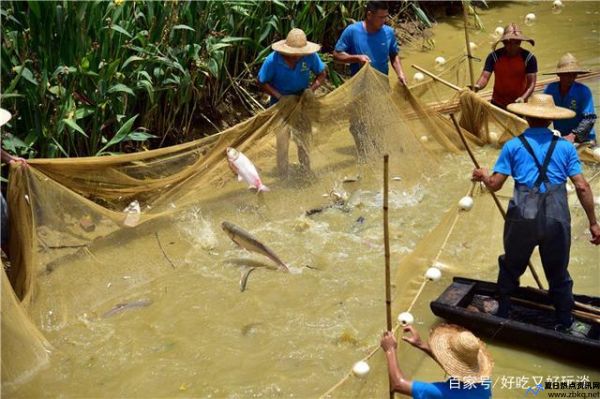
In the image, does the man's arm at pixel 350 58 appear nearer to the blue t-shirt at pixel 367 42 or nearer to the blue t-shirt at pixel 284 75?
the blue t-shirt at pixel 367 42

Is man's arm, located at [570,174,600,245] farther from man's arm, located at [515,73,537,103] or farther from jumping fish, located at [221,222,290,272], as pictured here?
man's arm, located at [515,73,537,103]

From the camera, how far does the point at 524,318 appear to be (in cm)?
472

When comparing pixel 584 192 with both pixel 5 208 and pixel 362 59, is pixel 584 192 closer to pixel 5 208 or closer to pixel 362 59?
pixel 362 59

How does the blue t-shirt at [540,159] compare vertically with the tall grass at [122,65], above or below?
above

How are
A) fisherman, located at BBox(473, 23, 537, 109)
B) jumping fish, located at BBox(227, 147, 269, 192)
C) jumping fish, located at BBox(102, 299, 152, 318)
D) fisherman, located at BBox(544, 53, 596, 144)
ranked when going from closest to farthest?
jumping fish, located at BBox(102, 299, 152, 318)
jumping fish, located at BBox(227, 147, 269, 192)
fisherman, located at BBox(544, 53, 596, 144)
fisherman, located at BBox(473, 23, 537, 109)

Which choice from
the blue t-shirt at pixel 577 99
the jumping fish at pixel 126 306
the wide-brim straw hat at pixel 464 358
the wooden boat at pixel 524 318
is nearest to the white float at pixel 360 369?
the wide-brim straw hat at pixel 464 358

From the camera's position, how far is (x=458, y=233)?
16.5 ft

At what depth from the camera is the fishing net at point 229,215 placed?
4.58m

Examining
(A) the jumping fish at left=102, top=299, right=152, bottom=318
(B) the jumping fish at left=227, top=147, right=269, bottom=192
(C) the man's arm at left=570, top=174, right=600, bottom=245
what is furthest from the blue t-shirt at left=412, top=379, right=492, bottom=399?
(B) the jumping fish at left=227, top=147, right=269, bottom=192

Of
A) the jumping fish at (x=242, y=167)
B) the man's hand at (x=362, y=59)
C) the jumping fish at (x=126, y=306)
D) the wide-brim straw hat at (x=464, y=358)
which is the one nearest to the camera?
the wide-brim straw hat at (x=464, y=358)

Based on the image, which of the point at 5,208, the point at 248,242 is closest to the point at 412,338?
the point at 248,242

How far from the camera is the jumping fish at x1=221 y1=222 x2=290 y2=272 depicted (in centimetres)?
526

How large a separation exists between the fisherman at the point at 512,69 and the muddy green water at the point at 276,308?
0.92 metres

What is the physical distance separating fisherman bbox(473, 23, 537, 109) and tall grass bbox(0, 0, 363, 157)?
231 cm
